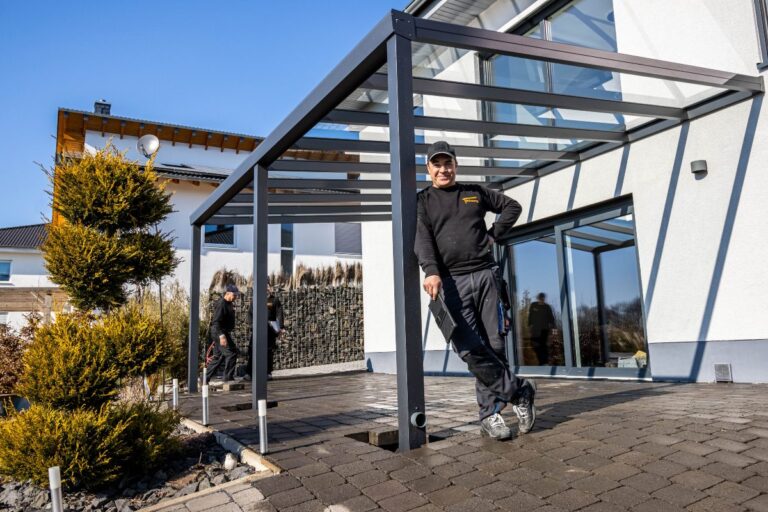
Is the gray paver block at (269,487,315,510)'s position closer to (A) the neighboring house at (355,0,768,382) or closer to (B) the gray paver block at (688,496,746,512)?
(B) the gray paver block at (688,496,746,512)

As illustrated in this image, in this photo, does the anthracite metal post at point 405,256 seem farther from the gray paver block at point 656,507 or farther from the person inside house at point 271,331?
the person inside house at point 271,331

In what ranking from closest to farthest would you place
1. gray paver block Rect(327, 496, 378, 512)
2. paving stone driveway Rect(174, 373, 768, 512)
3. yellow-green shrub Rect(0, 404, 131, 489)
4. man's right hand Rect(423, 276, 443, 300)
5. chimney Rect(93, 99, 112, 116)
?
paving stone driveway Rect(174, 373, 768, 512), gray paver block Rect(327, 496, 378, 512), man's right hand Rect(423, 276, 443, 300), yellow-green shrub Rect(0, 404, 131, 489), chimney Rect(93, 99, 112, 116)

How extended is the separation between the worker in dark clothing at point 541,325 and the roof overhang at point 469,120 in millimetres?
1972

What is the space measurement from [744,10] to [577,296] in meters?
3.93

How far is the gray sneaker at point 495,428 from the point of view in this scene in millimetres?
3461

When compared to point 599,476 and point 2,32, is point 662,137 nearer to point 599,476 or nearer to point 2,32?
point 599,476

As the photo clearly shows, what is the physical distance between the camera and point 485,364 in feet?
11.5

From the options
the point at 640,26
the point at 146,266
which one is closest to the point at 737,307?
the point at 640,26

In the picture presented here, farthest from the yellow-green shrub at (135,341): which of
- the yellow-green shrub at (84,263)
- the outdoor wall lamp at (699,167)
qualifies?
the outdoor wall lamp at (699,167)

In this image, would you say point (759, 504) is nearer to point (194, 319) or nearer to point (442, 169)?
point (442, 169)

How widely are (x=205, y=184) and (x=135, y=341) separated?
1646cm

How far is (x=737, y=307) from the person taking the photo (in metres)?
5.97

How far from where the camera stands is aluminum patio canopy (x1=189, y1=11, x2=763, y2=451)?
12.2 feet

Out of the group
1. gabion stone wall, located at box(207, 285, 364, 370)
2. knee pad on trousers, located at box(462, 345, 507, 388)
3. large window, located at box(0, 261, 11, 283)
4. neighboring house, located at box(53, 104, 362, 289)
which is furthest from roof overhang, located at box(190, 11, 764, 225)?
large window, located at box(0, 261, 11, 283)
